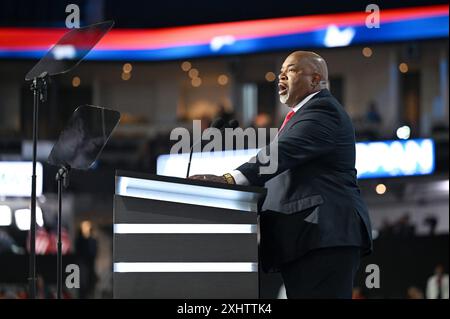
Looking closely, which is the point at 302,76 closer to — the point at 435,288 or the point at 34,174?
the point at 34,174

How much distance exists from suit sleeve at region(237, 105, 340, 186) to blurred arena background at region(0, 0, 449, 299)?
9316 mm

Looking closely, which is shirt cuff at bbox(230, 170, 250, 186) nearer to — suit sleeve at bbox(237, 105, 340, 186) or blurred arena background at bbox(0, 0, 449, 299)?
suit sleeve at bbox(237, 105, 340, 186)

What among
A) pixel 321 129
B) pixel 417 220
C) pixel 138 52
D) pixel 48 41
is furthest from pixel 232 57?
pixel 321 129

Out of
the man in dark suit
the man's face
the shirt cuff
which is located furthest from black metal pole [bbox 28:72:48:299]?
the man's face

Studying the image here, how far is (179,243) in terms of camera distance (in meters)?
3.81

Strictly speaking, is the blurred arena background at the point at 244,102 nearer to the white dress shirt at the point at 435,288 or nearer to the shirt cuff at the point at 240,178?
the white dress shirt at the point at 435,288

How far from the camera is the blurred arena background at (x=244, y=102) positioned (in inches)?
600

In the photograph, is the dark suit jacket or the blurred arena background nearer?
the dark suit jacket

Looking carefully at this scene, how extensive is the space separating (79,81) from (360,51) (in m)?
6.45

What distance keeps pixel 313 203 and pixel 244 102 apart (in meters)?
15.9

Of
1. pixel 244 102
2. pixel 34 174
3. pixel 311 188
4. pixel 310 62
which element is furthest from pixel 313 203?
pixel 244 102

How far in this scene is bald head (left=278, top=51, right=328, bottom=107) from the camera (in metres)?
4.13

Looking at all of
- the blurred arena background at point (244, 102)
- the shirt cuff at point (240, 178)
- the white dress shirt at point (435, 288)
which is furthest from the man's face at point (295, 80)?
the white dress shirt at point (435, 288)

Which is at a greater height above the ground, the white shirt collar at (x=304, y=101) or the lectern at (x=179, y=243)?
the white shirt collar at (x=304, y=101)
